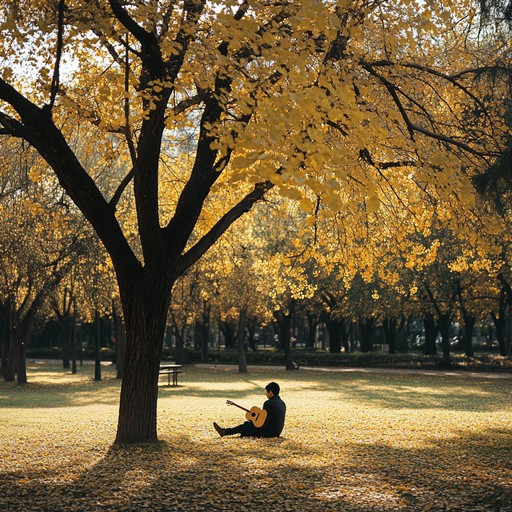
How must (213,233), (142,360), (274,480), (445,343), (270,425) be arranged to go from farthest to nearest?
(445,343) → (270,425) → (213,233) → (142,360) → (274,480)

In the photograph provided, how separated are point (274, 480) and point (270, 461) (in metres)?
1.24

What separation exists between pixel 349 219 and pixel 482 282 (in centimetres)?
2263

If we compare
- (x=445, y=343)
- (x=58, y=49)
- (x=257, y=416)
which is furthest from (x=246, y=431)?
(x=445, y=343)

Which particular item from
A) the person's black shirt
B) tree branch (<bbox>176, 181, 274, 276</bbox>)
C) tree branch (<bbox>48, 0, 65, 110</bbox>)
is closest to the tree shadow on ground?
the person's black shirt

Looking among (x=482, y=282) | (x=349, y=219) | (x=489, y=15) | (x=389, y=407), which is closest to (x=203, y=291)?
(x=482, y=282)

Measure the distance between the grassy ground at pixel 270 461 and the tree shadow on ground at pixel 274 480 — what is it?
0.04 ft

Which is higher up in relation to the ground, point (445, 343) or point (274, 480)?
point (445, 343)

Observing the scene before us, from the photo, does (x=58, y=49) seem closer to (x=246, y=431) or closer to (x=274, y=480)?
(x=274, y=480)

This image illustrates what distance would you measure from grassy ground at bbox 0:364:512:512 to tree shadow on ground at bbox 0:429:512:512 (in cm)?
1

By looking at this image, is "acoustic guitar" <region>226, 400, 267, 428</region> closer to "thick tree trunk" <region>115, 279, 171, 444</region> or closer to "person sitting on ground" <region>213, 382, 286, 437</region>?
"person sitting on ground" <region>213, 382, 286, 437</region>

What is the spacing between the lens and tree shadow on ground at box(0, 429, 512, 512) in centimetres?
716

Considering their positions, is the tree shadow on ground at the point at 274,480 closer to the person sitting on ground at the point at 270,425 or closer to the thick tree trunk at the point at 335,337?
the person sitting on ground at the point at 270,425

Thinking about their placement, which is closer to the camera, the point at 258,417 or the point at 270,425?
the point at 270,425

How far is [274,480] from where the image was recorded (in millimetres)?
8258
